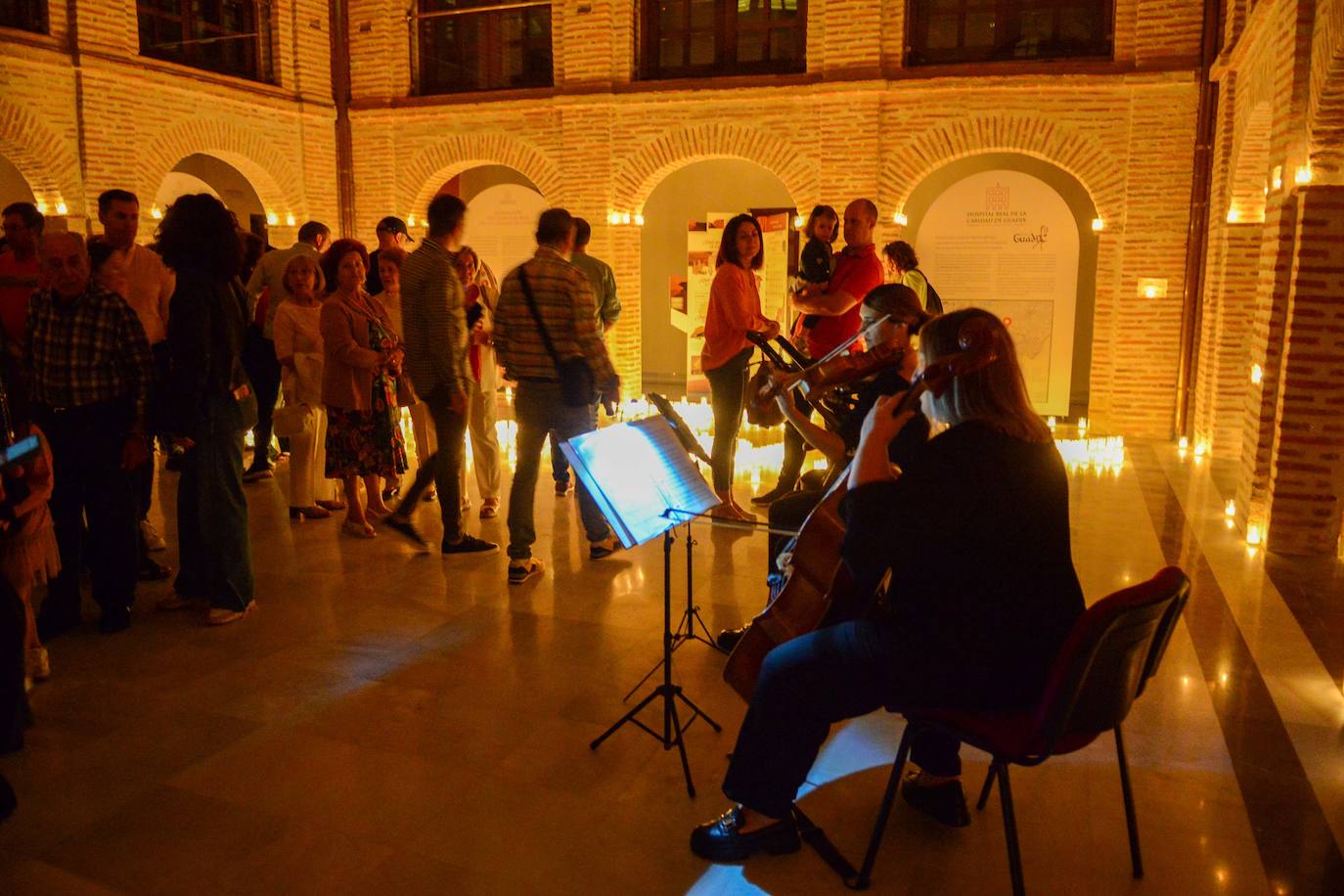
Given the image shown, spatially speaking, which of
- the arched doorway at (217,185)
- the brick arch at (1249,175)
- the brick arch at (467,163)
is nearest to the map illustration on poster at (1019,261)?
the brick arch at (1249,175)

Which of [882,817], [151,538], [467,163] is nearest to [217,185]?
[467,163]

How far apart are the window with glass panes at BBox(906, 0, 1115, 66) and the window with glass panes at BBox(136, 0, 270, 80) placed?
796cm

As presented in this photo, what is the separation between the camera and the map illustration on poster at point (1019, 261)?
11.3 m

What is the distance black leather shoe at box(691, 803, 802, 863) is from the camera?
116 inches

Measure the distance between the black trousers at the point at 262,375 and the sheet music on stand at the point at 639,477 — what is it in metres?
4.66

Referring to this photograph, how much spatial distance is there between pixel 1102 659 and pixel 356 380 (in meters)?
4.79

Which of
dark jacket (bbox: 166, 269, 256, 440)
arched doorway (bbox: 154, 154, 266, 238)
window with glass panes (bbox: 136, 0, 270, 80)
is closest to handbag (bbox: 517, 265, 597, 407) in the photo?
dark jacket (bbox: 166, 269, 256, 440)

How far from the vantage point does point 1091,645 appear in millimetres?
2422

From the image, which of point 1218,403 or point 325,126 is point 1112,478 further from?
point 325,126

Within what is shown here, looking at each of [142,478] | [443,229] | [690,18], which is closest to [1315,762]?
[443,229]

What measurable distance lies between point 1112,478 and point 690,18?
746 centimetres

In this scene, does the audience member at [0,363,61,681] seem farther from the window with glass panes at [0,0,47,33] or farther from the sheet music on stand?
the window with glass panes at [0,0,47,33]

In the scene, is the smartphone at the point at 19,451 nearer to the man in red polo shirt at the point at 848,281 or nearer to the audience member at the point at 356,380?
the audience member at the point at 356,380

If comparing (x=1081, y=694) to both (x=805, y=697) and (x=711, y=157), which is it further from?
(x=711, y=157)
